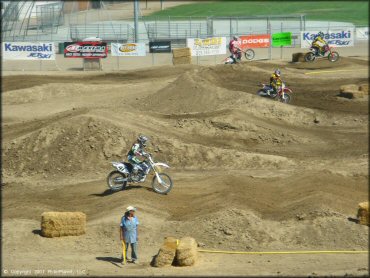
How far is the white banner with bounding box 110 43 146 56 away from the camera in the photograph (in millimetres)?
44606

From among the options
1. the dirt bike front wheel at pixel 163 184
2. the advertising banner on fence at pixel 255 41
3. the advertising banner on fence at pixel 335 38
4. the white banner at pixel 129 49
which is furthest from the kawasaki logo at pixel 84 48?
the dirt bike front wheel at pixel 163 184

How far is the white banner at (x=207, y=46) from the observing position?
4550 centimetres

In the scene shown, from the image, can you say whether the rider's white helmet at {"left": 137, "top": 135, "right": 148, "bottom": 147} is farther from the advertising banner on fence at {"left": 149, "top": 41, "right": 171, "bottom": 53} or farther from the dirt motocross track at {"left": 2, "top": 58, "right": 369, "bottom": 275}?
the advertising banner on fence at {"left": 149, "top": 41, "right": 171, "bottom": 53}

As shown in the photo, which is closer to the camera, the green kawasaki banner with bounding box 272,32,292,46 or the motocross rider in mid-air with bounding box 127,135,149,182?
the motocross rider in mid-air with bounding box 127,135,149,182

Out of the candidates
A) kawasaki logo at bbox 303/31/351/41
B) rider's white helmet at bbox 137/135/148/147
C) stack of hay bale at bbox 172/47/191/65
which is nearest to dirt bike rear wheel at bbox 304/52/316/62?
kawasaki logo at bbox 303/31/351/41

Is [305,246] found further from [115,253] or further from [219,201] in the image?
[115,253]

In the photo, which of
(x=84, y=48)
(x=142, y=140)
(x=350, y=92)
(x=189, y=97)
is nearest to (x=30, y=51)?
(x=84, y=48)

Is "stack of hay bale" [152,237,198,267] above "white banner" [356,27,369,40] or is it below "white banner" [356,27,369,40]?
below

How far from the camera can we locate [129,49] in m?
44.9

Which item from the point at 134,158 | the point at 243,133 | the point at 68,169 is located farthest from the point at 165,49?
the point at 134,158

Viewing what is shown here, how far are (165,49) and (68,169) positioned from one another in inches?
873

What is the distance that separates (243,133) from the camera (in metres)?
29.2

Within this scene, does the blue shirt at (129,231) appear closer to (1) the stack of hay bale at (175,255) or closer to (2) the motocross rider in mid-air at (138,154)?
(1) the stack of hay bale at (175,255)

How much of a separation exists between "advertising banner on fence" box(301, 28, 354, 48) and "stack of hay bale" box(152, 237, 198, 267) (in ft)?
105
